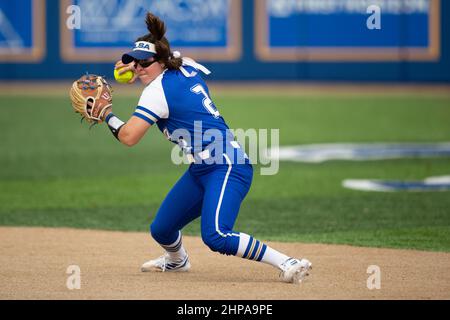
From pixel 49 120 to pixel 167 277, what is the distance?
1270 cm

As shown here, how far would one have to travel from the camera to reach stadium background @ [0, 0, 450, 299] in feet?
22.8

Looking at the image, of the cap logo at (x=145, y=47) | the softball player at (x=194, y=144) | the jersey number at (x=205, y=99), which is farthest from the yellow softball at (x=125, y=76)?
the jersey number at (x=205, y=99)

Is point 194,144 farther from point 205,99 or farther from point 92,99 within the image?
point 92,99

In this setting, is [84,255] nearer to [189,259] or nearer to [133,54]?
[189,259]

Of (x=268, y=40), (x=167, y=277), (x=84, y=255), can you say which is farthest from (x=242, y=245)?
(x=268, y=40)

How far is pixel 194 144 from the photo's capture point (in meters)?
6.39

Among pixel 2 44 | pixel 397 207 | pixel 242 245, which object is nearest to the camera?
pixel 242 245

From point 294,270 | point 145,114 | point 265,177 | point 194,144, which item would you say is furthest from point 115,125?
point 265,177

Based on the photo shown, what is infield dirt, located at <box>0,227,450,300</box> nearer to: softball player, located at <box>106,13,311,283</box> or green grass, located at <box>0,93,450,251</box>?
softball player, located at <box>106,13,311,283</box>

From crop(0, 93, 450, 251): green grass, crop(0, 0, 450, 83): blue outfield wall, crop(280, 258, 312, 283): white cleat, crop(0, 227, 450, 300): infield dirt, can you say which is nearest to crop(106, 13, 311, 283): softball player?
crop(280, 258, 312, 283): white cleat

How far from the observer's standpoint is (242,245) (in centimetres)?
621

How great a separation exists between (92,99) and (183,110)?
25.3 inches

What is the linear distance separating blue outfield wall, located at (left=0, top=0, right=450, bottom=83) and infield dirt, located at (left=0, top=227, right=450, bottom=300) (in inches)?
637

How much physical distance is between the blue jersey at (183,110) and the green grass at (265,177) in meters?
2.41
